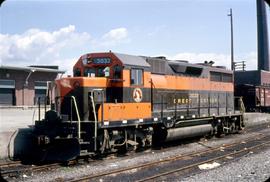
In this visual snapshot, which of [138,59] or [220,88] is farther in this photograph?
[220,88]

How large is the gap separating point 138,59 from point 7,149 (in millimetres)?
6507

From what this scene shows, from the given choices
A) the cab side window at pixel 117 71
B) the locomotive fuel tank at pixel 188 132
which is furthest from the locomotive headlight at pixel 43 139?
the locomotive fuel tank at pixel 188 132

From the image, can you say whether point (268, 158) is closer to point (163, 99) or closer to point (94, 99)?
point (163, 99)

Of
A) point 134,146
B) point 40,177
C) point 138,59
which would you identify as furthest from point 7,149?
point 138,59

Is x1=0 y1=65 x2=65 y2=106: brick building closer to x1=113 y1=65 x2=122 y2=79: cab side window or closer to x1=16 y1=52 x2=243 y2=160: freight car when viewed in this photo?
x1=16 y1=52 x2=243 y2=160: freight car

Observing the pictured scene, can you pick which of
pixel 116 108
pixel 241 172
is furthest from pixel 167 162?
pixel 241 172

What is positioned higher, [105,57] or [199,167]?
[105,57]

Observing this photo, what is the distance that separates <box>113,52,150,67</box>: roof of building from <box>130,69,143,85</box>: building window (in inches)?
11.6

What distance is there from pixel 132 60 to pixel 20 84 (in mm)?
23170

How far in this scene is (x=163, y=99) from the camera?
18.0 metres

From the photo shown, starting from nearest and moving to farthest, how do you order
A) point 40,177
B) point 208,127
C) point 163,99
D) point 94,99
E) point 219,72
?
point 40,177 → point 94,99 → point 163,99 → point 208,127 → point 219,72

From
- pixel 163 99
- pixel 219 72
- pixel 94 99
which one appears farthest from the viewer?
pixel 219 72

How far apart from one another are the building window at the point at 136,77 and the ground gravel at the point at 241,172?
16.4 ft

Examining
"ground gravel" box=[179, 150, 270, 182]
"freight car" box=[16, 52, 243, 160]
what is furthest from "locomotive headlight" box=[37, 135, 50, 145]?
"ground gravel" box=[179, 150, 270, 182]
